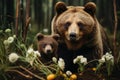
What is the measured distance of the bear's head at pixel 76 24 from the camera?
6.29 m

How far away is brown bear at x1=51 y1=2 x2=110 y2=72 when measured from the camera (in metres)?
6.35

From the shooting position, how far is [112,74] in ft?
18.9

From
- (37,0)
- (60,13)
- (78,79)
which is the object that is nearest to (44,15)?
(37,0)

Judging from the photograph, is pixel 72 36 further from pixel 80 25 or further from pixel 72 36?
pixel 80 25

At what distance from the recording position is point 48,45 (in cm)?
659

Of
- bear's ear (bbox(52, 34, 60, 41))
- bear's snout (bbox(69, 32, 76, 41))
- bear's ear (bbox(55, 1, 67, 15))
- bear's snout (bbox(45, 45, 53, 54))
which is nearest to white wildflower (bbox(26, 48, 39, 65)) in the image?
bear's snout (bbox(69, 32, 76, 41))

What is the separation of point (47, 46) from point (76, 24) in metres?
0.67

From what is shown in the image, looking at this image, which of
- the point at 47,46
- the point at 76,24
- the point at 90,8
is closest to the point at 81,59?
the point at 76,24

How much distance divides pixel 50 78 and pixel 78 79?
20.3 inches

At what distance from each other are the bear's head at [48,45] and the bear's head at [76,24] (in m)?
0.16

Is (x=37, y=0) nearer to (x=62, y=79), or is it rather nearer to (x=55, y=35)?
(x=55, y=35)

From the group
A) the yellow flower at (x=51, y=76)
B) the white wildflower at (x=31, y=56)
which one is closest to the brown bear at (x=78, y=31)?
the white wildflower at (x=31, y=56)

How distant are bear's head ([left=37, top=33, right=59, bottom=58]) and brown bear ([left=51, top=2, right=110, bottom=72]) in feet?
0.39

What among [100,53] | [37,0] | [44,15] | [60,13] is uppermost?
[60,13]
